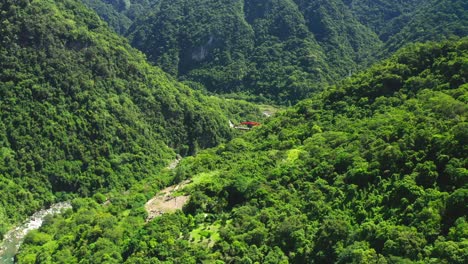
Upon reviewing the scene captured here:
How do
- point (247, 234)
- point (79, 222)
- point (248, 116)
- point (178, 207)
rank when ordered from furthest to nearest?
point (248, 116) < point (79, 222) < point (178, 207) < point (247, 234)

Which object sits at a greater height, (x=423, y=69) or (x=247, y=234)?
(x=423, y=69)

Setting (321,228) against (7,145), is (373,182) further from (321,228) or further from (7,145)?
(7,145)

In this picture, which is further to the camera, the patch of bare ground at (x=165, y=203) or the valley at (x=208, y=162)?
the patch of bare ground at (x=165, y=203)

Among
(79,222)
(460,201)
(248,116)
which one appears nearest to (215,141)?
(248,116)

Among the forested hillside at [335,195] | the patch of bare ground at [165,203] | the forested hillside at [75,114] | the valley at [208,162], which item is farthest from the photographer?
the forested hillside at [75,114]

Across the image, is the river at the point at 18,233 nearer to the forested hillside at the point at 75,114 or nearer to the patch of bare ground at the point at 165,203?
the forested hillside at the point at 75,114

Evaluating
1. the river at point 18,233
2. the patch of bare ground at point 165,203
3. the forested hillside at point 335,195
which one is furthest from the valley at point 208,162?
the river at point 18,233

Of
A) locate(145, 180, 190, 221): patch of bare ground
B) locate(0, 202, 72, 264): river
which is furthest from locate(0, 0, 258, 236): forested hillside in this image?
locate(145, 180, 190, 221): patch of bare ground

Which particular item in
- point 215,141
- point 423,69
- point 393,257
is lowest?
point 215,141
